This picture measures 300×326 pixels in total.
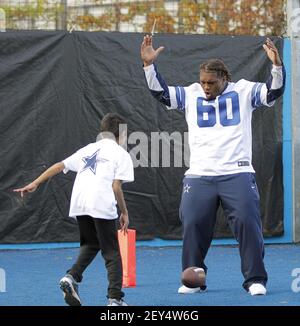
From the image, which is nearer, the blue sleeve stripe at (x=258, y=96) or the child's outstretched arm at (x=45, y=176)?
the child's outstretched arm at (x=45, y=176)

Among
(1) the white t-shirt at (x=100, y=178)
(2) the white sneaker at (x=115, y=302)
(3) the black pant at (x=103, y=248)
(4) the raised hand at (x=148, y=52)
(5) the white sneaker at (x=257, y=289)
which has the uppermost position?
(4) the raised hand at (x=148, y=52)

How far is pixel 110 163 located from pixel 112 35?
432 cm

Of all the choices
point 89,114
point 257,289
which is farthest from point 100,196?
point 89,114

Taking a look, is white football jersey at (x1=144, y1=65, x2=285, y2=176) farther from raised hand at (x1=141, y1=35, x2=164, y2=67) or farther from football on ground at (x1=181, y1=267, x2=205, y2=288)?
football on ground at (x1=181, y1=267, x2=205, y2=288)

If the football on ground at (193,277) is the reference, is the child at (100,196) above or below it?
above

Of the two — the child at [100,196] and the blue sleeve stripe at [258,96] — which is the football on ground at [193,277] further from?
the blue sleeve stripe at [258,96]

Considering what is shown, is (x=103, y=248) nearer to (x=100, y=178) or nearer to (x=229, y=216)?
(x=100, y=178)

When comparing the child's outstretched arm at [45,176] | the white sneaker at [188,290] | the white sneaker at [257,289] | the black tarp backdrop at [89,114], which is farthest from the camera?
the black tarp backdrop at [89,114]

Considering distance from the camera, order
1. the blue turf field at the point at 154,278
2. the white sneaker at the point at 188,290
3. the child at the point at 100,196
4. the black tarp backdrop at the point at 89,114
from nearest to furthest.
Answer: the child at the point at 100,196
the blue turf field at the point at 154,278
the white sneaker at the point at 188,290
the black tarp backdrop at the point at 89,114

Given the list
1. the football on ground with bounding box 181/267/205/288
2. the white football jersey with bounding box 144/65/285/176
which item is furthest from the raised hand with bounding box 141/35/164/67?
the football on ground with bounding box 181/267/205/288

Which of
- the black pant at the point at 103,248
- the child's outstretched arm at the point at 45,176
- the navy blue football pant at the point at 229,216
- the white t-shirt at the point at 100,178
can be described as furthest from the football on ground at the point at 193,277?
the child's outstretched arm at the point at 45,176

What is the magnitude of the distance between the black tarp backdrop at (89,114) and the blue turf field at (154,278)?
411 mm

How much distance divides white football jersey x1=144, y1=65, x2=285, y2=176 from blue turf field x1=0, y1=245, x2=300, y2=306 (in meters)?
1.12

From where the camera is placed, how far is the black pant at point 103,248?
7.29m
